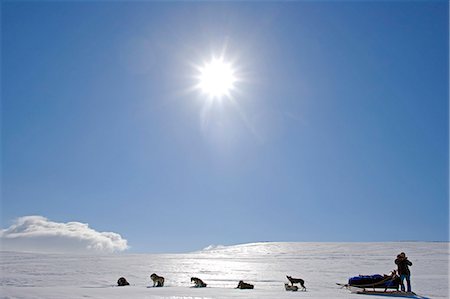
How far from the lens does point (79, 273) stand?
24.3 metres

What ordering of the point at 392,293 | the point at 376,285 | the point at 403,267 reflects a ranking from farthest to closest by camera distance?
1. the point at 403,267
2. the point at 376,285
3. the point at 392,293

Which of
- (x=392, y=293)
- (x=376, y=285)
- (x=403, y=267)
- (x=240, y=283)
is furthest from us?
(x=240, y=283)

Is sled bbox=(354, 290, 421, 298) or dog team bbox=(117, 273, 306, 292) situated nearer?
sled bbox=(354, 290, 421, 298)

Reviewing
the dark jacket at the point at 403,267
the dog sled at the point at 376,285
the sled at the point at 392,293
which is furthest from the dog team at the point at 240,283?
the dark jacket at the point at 403,267

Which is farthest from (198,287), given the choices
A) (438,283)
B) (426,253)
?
(426,253)

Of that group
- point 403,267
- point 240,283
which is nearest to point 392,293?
point 403,267

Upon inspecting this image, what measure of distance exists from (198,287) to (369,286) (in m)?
7.58

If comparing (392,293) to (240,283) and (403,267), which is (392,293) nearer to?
(403,267)

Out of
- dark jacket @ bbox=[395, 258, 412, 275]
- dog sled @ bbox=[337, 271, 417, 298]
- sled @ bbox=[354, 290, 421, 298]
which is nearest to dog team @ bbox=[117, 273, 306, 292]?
dog sled @ bbox=[337, 271, 417, 298]

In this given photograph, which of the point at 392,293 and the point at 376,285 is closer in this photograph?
the point at 392,293

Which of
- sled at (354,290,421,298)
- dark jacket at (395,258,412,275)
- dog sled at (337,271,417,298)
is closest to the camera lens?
sled at (354,290,421,298)

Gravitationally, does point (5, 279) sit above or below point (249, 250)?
below

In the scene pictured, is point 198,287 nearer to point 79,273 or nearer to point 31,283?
point 31,283

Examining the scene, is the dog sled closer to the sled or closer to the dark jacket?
the sled
